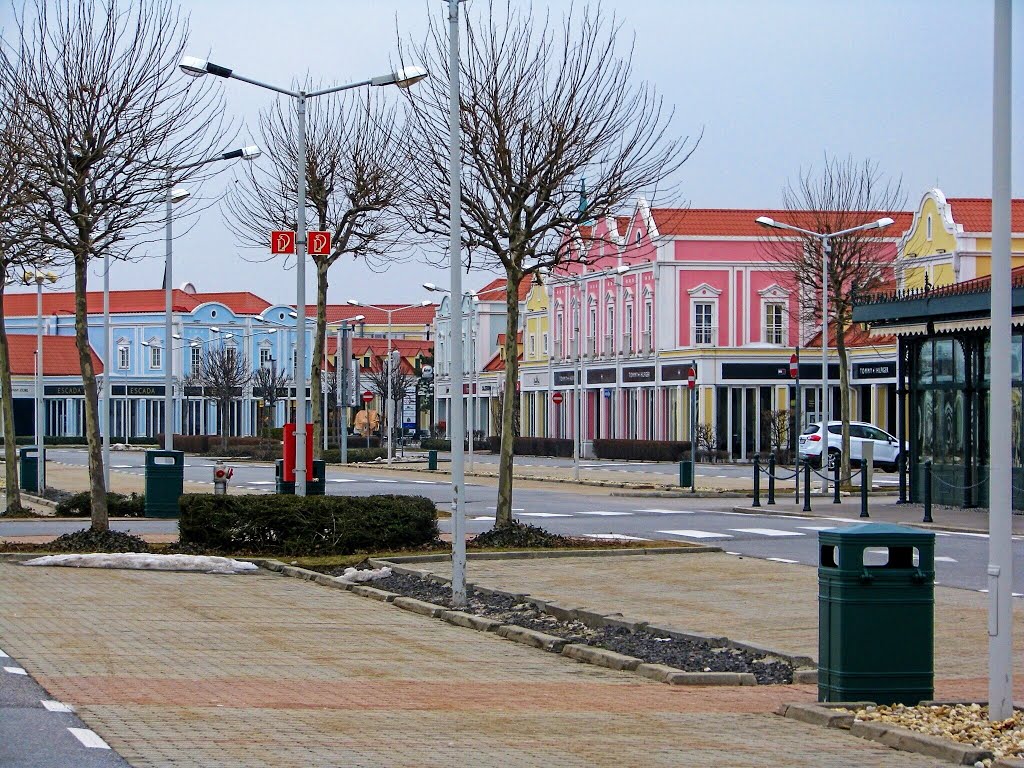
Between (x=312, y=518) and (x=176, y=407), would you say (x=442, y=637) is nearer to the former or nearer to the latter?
(x=312, y=518)

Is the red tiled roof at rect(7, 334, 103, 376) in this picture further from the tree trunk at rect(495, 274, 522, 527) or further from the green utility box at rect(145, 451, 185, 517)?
the tree trunk at rect(495, 274, 522, 527)

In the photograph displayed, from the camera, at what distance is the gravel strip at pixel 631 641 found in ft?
38.8

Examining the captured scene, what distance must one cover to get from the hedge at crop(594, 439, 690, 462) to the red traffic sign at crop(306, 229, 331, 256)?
4208 centimetres

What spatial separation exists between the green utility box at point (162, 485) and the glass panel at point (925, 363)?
15.2m

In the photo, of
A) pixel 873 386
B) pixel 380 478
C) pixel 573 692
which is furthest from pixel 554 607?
pixel 873 386

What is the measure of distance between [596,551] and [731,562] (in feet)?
6.36

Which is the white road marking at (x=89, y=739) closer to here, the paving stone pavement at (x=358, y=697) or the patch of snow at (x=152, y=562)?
the paving stone pavement at (x=358, y=697)

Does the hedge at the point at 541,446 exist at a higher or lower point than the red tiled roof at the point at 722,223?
lower

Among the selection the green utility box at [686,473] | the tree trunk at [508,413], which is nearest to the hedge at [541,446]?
the green utility box at [686,473]

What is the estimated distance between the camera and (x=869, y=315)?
33.1 m

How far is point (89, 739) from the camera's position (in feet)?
28.3

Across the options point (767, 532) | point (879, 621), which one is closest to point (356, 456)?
point (767, 532)

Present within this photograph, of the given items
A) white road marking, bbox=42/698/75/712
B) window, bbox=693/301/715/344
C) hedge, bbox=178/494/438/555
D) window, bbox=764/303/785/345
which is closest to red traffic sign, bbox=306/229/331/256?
hedge, bbox=178/494/438/555

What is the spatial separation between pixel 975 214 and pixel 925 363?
34.3 metres
